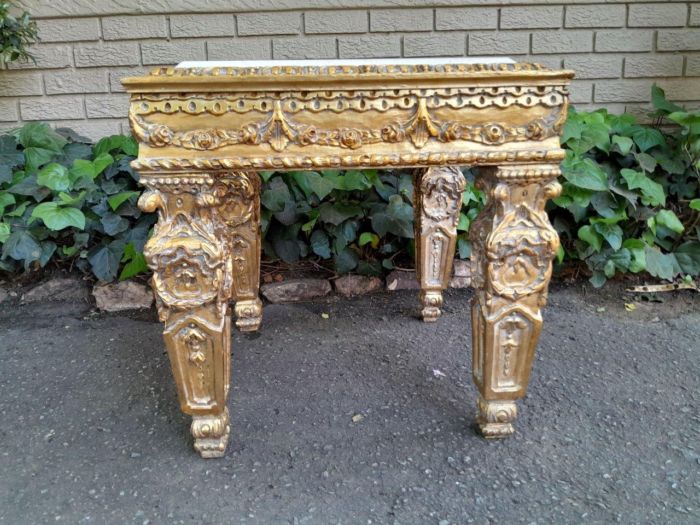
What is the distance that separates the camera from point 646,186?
2.69 meters

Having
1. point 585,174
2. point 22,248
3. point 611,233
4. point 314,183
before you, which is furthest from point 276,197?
point 611,233

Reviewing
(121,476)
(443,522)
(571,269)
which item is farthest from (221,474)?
(571,269)

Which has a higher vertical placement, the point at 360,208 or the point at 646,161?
the point at 646,161

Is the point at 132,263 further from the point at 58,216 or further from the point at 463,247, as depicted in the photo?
the point at 463,247

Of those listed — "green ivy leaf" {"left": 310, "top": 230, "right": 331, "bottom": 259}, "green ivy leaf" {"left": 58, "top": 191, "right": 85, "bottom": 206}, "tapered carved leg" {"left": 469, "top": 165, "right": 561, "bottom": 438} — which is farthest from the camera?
"green ivy leaf" {"left": 310, "top": 230, "right": 331, "bottom": 259}

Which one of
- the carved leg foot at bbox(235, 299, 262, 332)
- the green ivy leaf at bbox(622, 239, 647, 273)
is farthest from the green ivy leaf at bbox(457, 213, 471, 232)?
the carved leg foot at bbox(235, 299, 262, 332)

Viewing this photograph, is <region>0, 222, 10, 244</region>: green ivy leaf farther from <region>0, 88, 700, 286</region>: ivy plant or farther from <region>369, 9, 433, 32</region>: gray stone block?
<region>369, 9, 433, 32</region>: gray stone block

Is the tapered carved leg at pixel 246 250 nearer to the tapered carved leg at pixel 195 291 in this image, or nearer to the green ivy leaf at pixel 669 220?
the tapered carved leg at pixel 195 291

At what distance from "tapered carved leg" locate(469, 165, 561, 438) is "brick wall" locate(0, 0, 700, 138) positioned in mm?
1774

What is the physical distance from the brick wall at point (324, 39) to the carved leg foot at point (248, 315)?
1.37 m

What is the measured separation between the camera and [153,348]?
91.4 inches

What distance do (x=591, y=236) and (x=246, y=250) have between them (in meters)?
1.54

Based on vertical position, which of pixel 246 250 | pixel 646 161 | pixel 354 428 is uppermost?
pixel 646 161

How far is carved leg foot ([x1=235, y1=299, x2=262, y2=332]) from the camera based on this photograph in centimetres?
243
